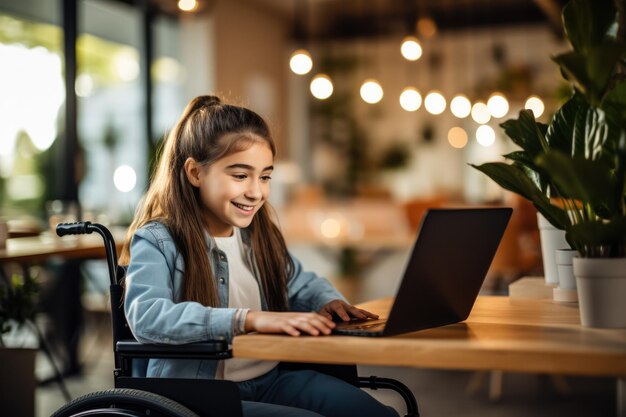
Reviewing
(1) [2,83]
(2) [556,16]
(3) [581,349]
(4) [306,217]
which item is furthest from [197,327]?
(4) [306,217]

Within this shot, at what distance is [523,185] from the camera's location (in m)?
1.46

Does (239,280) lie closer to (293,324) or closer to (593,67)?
(293,324)

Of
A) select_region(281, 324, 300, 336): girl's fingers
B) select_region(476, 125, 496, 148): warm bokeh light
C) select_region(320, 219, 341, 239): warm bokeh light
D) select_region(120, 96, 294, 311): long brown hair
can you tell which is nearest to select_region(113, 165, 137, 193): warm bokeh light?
select_region(320, 219, 341, 239): warm bokeh light

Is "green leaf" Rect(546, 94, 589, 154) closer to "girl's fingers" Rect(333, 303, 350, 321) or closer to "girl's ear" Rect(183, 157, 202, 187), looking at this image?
"girl's fingers" Rect(333, 303, 350, 321)

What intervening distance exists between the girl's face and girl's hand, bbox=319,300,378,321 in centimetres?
24

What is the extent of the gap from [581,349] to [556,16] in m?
6.68

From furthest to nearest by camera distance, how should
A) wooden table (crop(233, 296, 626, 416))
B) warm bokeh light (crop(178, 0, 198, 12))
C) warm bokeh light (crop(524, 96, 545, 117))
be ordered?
warm bokeh light (crop(524, 96, 545, 117)) < warm bokeh light (crop(178, 0, 198, 12)) < wooden table (crop(233, 296, 626, 416))

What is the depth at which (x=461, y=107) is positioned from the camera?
8125 mm

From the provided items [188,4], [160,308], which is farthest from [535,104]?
[160,308]

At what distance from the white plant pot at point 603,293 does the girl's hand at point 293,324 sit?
0.43 meters

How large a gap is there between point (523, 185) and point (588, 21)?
0.30 metres

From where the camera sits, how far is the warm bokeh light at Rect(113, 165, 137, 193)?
6332mm

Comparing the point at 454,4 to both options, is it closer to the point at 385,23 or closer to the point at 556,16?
the point at 385,23

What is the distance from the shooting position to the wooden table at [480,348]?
43.2 inches
